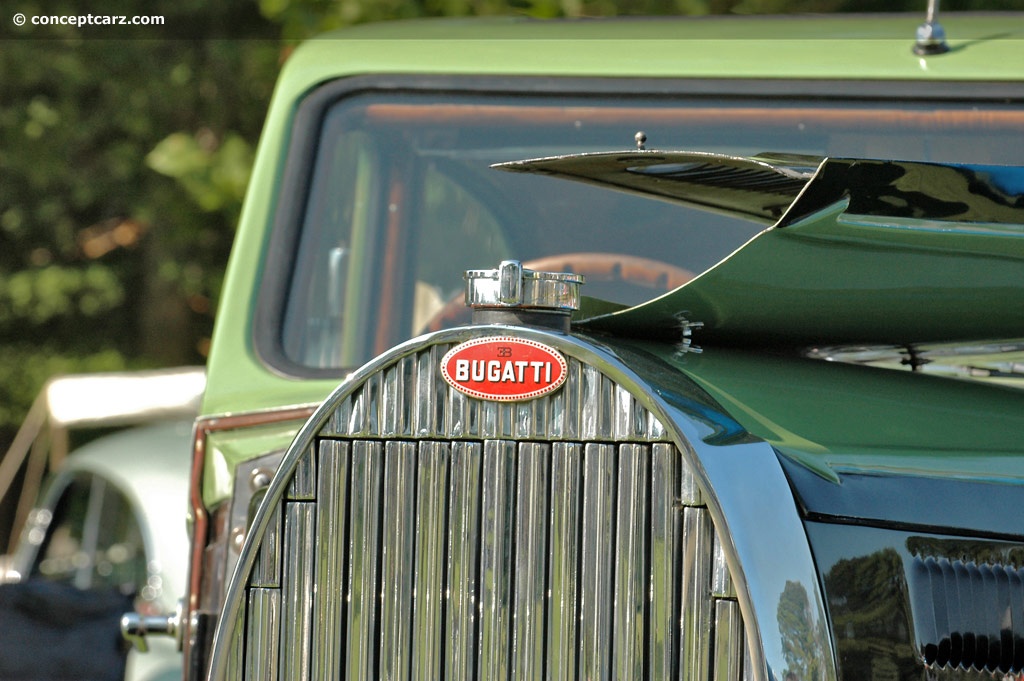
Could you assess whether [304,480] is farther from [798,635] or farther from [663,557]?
[798,635]

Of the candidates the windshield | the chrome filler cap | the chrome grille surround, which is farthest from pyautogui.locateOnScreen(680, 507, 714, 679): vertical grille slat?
the windshield

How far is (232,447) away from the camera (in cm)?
239

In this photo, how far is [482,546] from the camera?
168 centimetres

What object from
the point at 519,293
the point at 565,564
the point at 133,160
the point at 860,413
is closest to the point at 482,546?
the point at 565,564

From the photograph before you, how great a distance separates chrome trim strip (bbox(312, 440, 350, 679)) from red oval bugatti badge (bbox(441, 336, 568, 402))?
0.66ft

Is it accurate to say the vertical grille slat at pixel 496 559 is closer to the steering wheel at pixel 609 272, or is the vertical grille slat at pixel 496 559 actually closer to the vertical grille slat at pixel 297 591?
the vertical grille slat at pixel 297 591

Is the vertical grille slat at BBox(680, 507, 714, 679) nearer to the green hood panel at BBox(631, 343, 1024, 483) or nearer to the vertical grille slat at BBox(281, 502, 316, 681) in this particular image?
the green hood panel at BBox(631, 343, 1024, 483)

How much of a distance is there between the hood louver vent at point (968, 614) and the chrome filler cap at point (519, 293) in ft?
1.88

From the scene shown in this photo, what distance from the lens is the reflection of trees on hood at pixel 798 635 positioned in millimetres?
1528

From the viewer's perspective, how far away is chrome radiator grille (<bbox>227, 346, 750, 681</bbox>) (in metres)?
1.62

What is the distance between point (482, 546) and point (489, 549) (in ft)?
0.04

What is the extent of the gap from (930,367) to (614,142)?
76cm

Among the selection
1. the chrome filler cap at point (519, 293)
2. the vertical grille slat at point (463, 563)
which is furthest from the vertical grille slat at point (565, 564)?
the chrome filler cap at point (519, 293)

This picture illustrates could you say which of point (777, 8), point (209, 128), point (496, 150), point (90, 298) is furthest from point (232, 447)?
point (90, 298)
